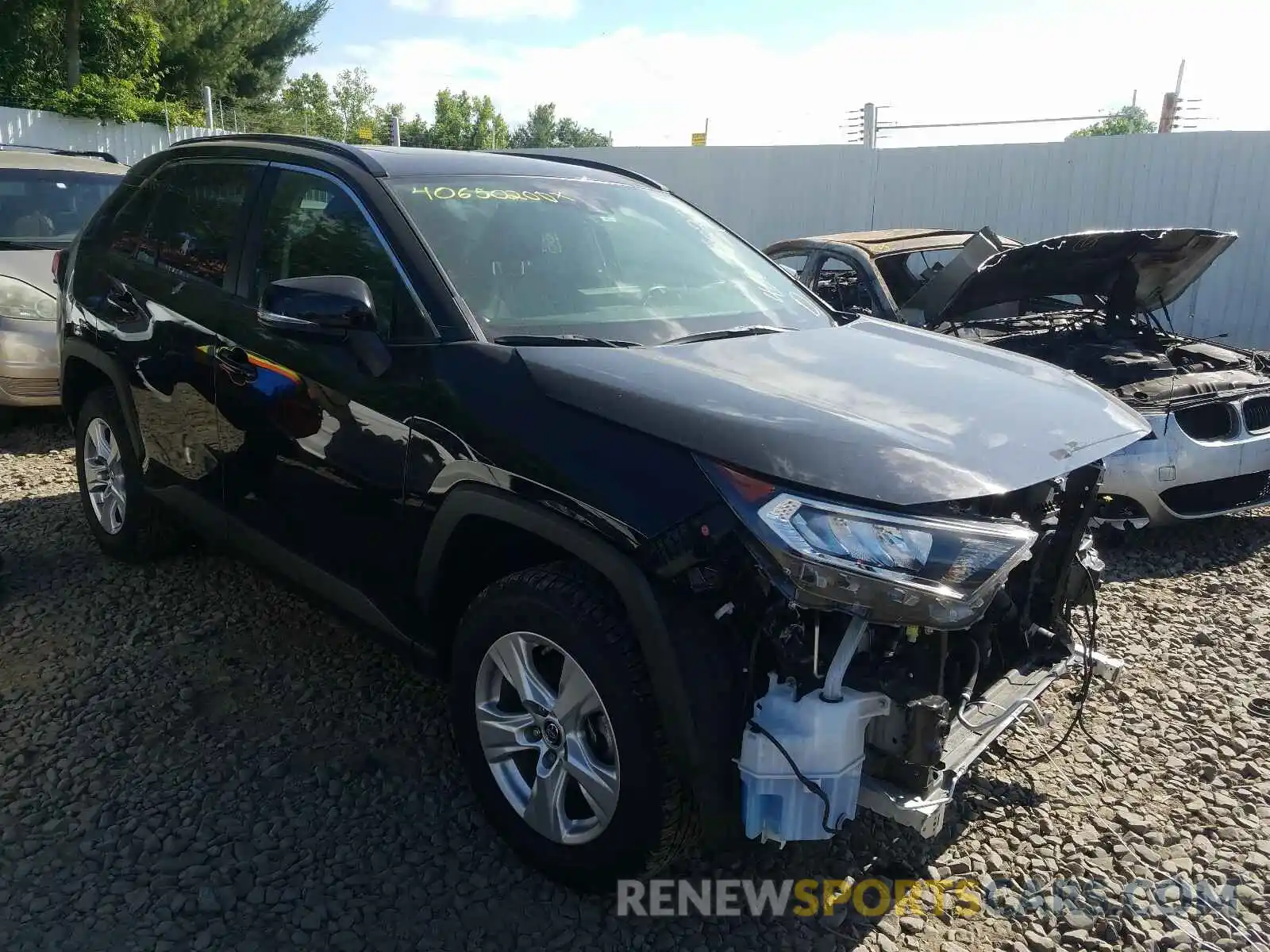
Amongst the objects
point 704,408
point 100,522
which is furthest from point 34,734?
point 704,408

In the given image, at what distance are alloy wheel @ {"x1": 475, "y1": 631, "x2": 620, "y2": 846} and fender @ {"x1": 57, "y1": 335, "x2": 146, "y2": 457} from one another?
7.64 feet

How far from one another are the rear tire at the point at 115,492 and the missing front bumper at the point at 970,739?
3207 millimetres

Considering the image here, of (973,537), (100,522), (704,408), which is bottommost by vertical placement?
(100,522)

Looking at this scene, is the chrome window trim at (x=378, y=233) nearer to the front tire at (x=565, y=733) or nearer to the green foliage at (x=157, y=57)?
the front tire at (x=565, y=733)

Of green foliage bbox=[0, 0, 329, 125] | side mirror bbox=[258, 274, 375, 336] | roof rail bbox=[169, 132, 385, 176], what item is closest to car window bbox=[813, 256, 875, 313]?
roof rail bbox=[169, 132, 385, 176]

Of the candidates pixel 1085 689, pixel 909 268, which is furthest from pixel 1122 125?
pixel 1085 689

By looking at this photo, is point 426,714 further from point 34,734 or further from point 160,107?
point 160,107

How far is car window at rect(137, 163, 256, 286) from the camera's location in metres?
3.64

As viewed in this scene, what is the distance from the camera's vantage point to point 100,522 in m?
4.64

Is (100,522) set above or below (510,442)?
below

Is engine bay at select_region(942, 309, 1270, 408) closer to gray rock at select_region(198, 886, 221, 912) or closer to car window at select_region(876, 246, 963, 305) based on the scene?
car window at select_region(876, 246, 963, 305)

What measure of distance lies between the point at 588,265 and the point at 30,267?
17.8ft

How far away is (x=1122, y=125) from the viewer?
1014 inches

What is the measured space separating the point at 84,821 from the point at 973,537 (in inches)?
102
